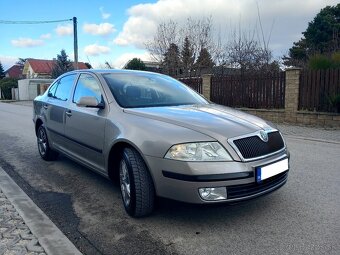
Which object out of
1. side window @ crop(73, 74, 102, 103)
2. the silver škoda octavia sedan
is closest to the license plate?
the silver škoda octavia sedan

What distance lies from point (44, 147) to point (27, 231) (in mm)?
3154

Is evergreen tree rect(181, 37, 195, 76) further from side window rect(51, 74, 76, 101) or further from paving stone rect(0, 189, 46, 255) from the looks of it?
paving stone rect(0, 189, 46, 255)

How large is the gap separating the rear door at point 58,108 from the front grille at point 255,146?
9.65ft

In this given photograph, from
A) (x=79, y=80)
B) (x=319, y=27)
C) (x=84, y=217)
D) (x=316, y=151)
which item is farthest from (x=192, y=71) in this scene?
(x=84, y=217)

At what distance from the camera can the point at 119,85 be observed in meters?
4.52

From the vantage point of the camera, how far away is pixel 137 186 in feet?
11.4

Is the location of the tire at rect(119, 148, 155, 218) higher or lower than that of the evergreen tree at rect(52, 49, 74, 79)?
lower

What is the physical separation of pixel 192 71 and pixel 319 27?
484 inches

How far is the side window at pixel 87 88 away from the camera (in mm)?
4573

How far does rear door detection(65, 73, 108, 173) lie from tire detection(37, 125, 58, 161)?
128 centimetres

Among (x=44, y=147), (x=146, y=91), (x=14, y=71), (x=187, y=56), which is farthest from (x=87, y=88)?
(x=14, y=71)

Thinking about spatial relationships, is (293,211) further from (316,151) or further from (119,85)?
(316,151)

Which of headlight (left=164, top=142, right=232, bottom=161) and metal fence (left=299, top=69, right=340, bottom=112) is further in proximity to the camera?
metal fence (left=299, top=69, right=340, bottom=112)

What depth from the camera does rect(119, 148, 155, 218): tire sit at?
348 centimetres
